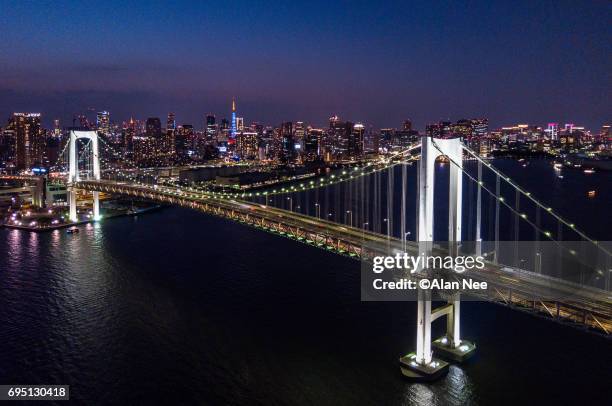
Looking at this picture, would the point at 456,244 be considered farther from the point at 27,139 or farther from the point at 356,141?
the point at 356,141

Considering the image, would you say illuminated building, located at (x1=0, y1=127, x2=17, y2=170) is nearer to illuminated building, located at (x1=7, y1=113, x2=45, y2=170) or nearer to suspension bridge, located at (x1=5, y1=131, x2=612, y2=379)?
illuminated building, located at (x1=7, y1=113, x2=45, y2=170)

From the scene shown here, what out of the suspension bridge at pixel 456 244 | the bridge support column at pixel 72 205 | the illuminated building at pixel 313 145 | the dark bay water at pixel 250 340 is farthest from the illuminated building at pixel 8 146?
the dark bay water at pixel 250 340

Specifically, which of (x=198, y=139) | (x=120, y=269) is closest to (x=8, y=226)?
(x=120, y=269)

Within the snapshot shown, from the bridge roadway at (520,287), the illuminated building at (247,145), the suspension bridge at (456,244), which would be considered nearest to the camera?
the bridge roadway at (520,287)

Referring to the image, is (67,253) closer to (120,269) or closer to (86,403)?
(120,269)

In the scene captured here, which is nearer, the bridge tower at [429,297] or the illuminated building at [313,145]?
the bridge tower at [429,297]

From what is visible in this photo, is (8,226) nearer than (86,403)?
No

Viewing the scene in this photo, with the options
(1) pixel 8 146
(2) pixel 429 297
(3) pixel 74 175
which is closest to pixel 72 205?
(3) pixel 74 175

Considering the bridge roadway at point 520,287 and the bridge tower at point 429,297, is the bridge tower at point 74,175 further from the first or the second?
the bridge tower at point 429,297
